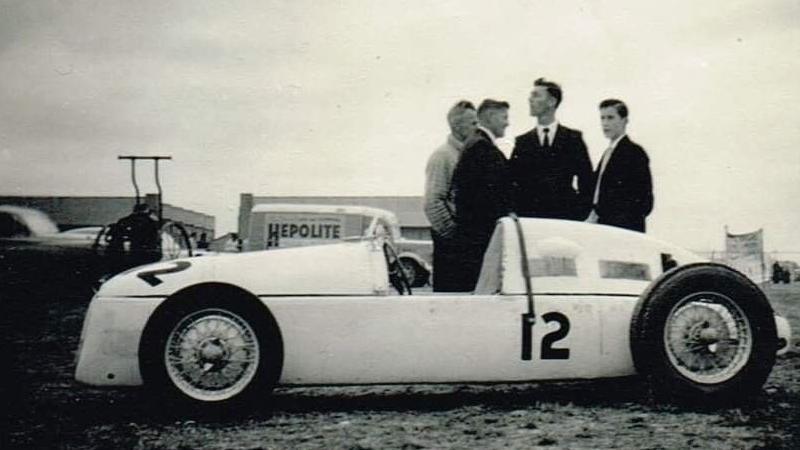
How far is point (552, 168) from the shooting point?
271 inches

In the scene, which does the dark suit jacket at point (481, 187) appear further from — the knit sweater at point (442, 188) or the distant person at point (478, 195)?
the knit sweater at point (442, 188)

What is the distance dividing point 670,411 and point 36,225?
29.2ft

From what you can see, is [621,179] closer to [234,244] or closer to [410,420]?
[410,420]

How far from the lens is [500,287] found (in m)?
5.17

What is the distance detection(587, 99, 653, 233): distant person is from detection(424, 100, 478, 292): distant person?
982 mm

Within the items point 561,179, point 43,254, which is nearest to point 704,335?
point 561,179

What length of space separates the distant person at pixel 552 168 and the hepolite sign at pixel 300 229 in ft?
19.7

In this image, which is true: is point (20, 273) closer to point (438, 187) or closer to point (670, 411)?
point (438, 187)

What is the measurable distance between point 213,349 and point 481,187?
8.22 feet

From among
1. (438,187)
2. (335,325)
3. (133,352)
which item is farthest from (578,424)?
(438,187)

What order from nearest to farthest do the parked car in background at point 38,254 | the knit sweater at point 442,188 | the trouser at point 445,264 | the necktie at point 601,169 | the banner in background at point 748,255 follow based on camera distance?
1. the necktie at point 601,169
2. the trouser at point 445,264
3. the knit sweater at point 442,188
4. the parked car in background at point 38,254
5. the banner in background at point 748,255

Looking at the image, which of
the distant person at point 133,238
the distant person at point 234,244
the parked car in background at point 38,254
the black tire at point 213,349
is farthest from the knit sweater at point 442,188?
the distant person at point 234,244

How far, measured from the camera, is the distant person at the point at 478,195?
21.4 feet

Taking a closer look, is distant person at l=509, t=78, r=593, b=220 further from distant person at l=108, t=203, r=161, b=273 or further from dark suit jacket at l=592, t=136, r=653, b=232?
distant person at l=108, t=203, r=161, b=273
